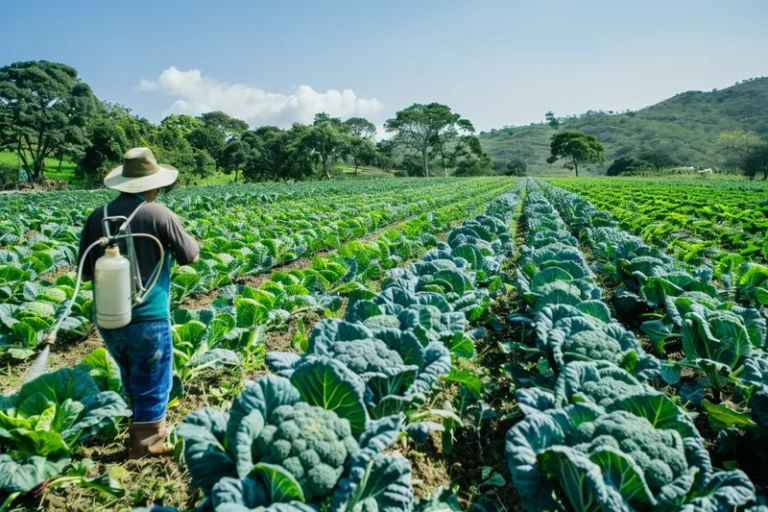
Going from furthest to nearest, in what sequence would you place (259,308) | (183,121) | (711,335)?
(183,121)
(259,308)
(711,335)

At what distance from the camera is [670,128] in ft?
413

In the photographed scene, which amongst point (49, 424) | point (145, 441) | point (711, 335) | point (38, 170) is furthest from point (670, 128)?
point (49, 424)

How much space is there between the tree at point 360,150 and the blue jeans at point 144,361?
174 feet

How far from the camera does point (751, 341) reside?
128 inches

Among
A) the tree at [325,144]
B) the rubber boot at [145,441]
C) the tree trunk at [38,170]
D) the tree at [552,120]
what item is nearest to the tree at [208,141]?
the tree at [325,144]

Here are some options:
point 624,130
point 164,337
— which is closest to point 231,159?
point 164,337

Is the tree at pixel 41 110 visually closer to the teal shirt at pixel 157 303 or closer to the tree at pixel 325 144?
the tree at pixel 325 144

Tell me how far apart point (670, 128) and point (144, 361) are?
154 metres

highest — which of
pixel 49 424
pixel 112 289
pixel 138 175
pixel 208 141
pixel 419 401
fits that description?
pixel 208 141

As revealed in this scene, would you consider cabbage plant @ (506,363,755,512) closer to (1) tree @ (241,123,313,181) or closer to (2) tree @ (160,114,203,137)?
(1) tree @ (241,123,313,181)

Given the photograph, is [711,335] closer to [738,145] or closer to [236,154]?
[236,154]

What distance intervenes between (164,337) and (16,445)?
35.6 inches

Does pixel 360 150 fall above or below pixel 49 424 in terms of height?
above

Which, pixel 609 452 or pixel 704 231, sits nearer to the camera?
pixel 609 452
